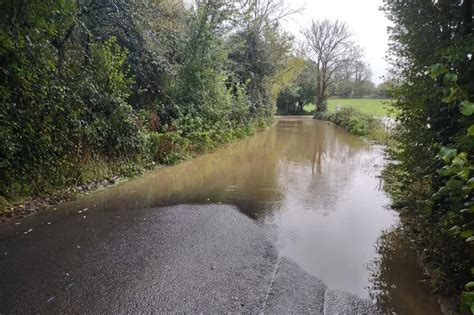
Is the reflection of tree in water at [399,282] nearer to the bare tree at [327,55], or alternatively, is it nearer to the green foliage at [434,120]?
the green foliage at [434,120]

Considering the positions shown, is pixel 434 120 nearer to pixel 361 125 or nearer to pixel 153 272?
pixel 153 272

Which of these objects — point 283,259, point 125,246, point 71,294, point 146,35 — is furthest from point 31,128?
point 146,35

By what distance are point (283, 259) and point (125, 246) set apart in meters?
2.15

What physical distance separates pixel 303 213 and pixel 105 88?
5.68 m

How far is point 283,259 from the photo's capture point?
420 centimetres

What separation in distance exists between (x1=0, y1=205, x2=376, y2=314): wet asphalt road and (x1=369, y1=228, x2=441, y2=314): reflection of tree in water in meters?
0.31

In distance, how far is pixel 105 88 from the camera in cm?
802

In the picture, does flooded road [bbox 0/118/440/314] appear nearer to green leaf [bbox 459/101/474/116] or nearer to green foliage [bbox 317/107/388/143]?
green leaf [bbox 459/101/474/116]

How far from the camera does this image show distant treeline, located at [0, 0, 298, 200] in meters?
5.52

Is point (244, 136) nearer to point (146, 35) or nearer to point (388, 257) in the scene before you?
point (146, 35)

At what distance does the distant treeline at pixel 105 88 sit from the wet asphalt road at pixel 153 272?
1663 mm

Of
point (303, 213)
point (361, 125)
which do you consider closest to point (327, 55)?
point (361, 125)

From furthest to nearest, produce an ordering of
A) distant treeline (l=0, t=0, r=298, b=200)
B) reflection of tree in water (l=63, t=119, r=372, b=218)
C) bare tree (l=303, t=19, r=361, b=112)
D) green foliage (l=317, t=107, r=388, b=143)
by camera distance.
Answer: bare tree (l=303, t=19, r=361, b=112) → green foliage (l=317, t=107, r=388, b=143) → reflection of tree in water (l=63, t=119, r=372, b=218) → distant treeline (l=0, t=0, r=298, b=200)

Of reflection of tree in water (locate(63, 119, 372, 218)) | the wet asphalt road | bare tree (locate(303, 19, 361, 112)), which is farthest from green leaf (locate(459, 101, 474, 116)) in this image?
bare tree (locate(303, 19, 361, 112))
